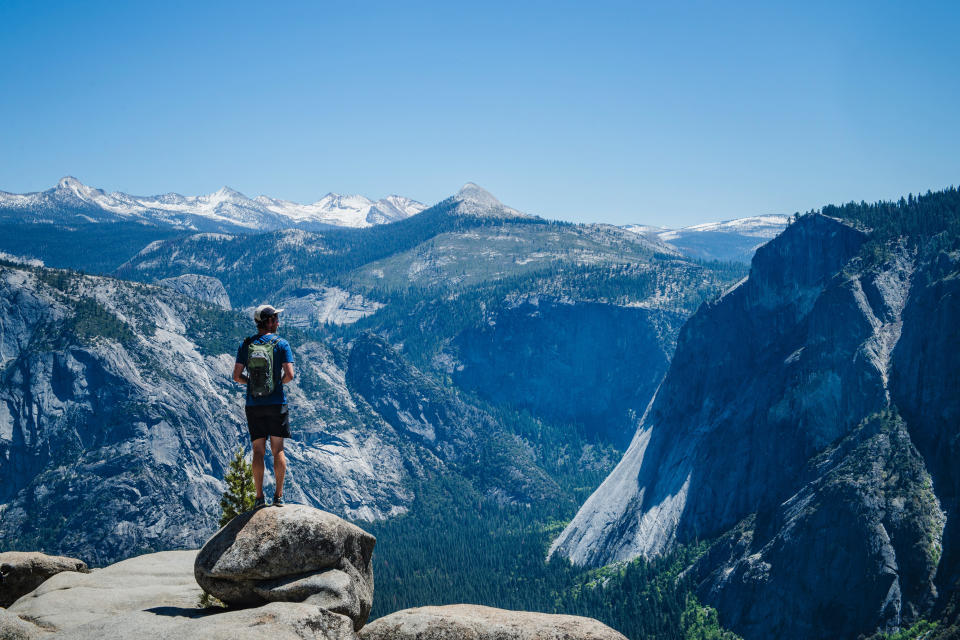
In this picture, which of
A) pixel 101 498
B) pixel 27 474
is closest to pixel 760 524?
pixel 101 498

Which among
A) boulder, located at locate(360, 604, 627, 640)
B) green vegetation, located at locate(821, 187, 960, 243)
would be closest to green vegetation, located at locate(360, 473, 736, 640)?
green vegetation, located at locate(821, 187, 960, 243)

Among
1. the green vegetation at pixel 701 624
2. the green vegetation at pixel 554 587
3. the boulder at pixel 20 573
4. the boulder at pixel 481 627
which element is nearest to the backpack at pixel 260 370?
the boulder at pixel 481 627

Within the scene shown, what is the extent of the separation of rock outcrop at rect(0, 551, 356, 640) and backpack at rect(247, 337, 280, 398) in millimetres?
6776

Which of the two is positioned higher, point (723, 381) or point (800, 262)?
point (800, 262)

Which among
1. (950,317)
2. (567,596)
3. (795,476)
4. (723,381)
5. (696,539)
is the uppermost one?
(950,317)

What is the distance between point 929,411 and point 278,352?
122 meters

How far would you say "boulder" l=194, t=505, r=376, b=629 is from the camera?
23.7 m

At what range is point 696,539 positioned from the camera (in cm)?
15362

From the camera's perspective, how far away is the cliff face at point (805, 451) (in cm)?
10988

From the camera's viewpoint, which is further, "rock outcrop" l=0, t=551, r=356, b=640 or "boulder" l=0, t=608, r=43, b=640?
"boulder" l=0, t=608, r=43, b=640

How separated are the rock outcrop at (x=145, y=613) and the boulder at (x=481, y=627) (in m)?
1.57

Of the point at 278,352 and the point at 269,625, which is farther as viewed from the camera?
the point at 278,352

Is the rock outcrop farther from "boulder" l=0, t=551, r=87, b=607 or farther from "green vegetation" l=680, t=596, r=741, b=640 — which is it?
"green vegetation" l=680, t=596, r=741, b=640

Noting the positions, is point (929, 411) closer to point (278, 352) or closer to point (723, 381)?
point (723, 381)
